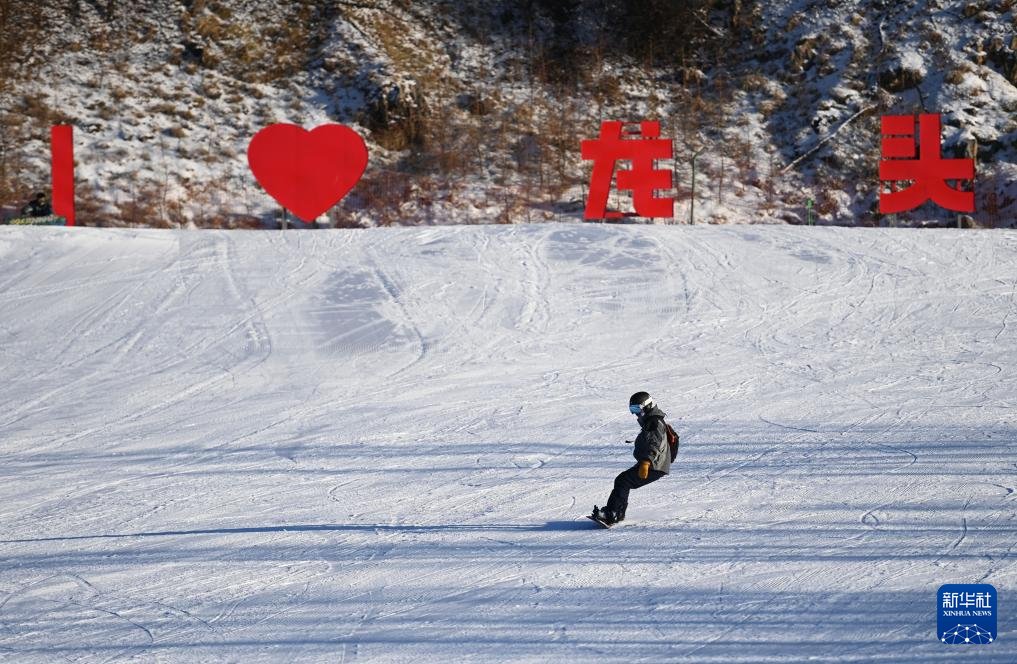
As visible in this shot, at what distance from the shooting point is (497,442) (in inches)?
398

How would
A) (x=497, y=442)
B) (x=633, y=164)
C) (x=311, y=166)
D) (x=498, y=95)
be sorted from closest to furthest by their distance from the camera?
(x=497, y=442) → (x=311, y=166) → (x=633, y=164) → (x=498, y=95)

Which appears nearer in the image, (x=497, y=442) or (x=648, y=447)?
(x=648, y=447)

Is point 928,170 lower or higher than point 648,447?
higher

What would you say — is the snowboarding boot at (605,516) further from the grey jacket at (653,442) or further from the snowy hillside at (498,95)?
the snowy hillside at (498,95)

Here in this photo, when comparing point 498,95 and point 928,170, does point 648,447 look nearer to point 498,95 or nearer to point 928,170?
point 928,170

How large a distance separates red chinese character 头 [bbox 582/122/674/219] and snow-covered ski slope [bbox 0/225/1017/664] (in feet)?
10.8

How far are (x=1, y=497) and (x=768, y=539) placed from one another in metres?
6.99

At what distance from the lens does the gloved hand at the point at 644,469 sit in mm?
7113

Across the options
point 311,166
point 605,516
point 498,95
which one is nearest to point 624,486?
point 605,516

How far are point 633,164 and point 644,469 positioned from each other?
55.3 feet

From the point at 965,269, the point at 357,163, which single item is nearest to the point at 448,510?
the point at 965,269

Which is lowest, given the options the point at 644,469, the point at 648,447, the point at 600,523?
the point at 600,523

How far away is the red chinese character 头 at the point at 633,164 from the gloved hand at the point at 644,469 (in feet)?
53.6

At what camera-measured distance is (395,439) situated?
10406 millimetres
